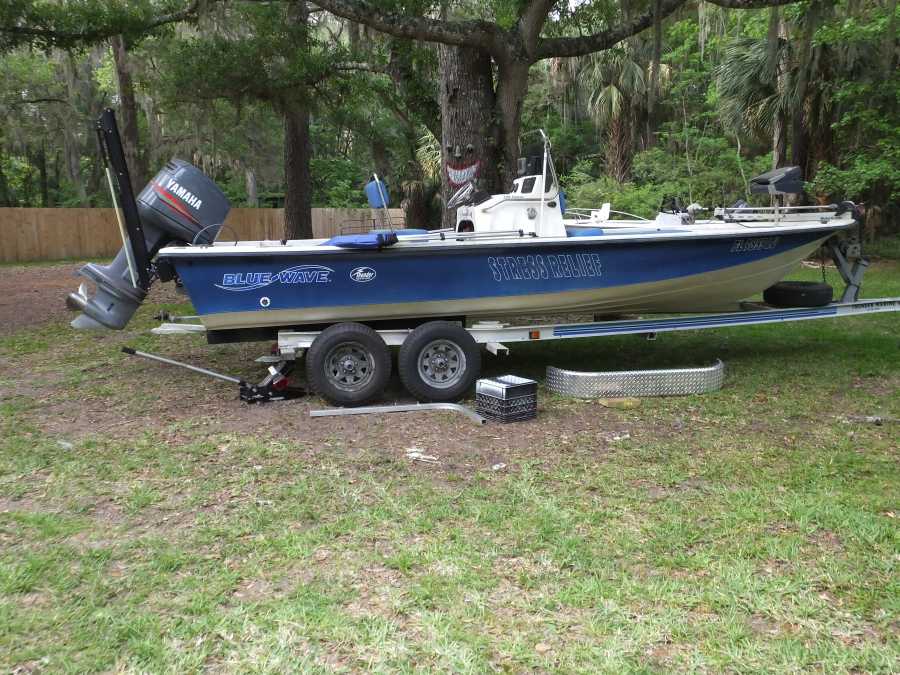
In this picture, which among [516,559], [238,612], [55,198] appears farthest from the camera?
[55,198]

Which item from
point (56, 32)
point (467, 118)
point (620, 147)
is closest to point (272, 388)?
point (467, 118)

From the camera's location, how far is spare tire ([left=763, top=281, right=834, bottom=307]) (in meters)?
7.27

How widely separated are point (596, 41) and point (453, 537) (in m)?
7.05

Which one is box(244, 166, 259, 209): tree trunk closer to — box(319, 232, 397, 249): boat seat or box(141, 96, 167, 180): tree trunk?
box(141, 96, 167, 180): tree trunk

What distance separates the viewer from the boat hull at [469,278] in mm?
6094

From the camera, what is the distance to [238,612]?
3.10 m

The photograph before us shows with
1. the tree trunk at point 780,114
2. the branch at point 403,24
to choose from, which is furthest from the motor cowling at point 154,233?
the tree trunk at point 780,114

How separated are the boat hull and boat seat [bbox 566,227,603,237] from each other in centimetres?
25

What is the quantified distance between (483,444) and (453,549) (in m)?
1.68

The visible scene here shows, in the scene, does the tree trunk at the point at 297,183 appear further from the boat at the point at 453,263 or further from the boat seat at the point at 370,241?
the boat seat at the point at 370,241

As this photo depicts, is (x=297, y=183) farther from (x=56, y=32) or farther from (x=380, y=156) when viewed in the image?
(x=380, y=156)

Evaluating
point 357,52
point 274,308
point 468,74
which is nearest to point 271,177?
point 357,52

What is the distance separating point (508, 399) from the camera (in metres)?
5.70

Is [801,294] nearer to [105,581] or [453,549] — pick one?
[453,549]
